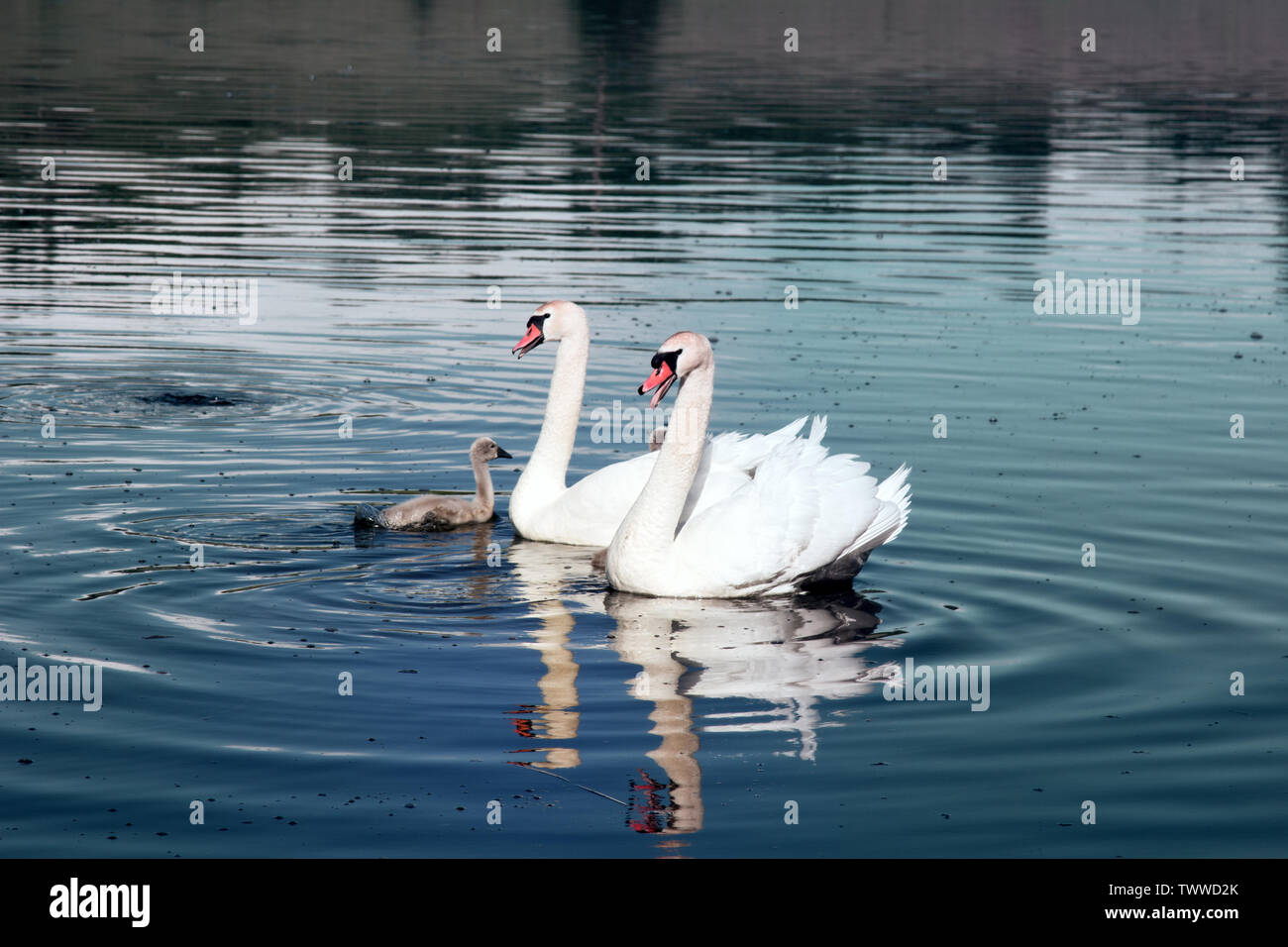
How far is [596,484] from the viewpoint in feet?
43.0

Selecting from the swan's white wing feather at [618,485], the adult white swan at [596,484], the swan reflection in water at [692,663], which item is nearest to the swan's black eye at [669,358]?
the adult white swan at [596,484]

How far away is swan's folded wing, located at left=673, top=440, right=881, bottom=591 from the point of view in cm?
1145

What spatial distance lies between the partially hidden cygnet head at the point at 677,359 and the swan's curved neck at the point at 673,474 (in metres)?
0.11

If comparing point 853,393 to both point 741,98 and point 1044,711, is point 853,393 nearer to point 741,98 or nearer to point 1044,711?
point 1044,711

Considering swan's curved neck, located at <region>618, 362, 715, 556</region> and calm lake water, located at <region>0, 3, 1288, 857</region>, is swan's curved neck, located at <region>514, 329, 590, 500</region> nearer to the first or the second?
calm lake water, located at <region>0, 3, 1288, 857</region>

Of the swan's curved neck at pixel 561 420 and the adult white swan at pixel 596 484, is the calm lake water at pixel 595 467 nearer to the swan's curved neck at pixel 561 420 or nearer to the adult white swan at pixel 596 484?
the adult white swan at pixel 596 484

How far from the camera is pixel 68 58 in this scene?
62.3 meters

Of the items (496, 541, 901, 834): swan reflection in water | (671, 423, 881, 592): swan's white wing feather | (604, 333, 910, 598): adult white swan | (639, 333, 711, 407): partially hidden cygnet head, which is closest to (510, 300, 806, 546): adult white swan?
(496, 541, 901, 834): swan reflection in water

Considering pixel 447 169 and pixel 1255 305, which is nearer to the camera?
pixel 1255 305

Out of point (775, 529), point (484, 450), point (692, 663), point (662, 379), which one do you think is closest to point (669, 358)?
point (662, 379)

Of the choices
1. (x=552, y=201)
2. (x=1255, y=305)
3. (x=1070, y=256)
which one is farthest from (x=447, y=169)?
(x=1255, y=305)

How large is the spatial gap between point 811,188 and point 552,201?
5.42m

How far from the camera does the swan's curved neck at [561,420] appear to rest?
44.6 feet

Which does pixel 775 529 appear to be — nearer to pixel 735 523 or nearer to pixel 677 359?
pixel 735 523
